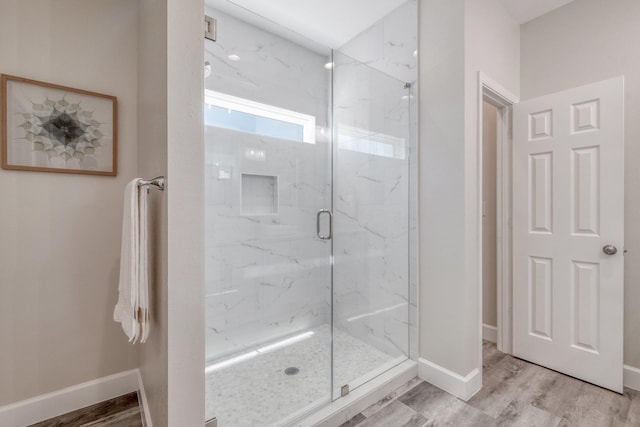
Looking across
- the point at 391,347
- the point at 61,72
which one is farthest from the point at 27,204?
the point at 391,347

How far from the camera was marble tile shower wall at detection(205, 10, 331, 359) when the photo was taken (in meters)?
2.29

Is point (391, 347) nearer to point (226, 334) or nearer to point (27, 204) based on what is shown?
point (226, 334)

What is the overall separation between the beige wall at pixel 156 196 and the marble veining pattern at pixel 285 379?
46 centimetres

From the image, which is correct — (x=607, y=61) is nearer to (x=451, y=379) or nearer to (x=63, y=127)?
(x=451, y=379)

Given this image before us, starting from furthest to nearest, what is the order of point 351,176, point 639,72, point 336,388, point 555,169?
point 351,176 < point 555,169 < point 639,72 < point 336,388

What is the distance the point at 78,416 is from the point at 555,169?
11.2 ft

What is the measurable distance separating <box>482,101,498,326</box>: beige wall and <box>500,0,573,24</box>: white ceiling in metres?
0.69

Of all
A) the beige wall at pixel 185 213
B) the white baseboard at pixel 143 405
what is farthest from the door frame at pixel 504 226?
the white baseboard at pixel 143 405

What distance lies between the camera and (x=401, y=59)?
2260 millimetres

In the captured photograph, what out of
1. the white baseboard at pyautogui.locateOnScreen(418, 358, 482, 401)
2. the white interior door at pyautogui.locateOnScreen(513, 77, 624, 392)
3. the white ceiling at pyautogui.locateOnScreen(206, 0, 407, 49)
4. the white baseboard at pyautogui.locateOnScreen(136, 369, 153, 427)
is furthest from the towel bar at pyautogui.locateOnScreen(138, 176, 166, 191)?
the white interior door at pyautogui.locateOnScreen(513, 77, 624, 392)

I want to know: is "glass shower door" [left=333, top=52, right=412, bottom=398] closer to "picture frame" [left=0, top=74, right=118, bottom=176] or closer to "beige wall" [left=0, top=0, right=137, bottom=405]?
"beige wall" [left=0, top=0, right=137, bottom=405]

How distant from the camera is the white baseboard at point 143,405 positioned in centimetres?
150

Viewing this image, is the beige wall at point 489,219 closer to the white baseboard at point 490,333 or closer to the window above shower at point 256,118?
the white baseboard at point 490,333

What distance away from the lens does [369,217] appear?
2.50 metres
